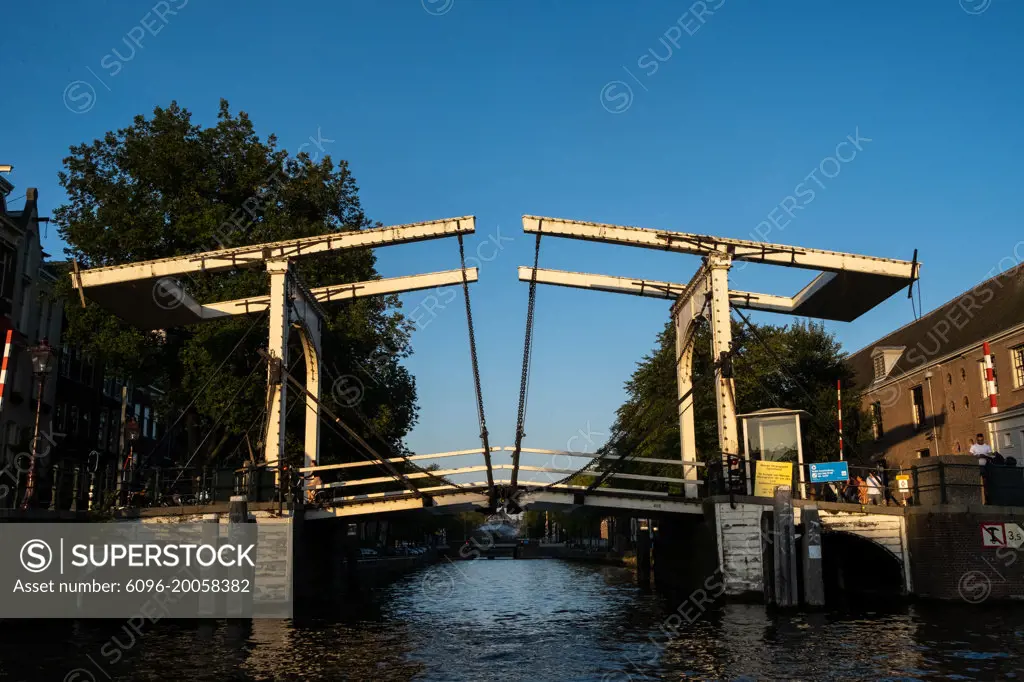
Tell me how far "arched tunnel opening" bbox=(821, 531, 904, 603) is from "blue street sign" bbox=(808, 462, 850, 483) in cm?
284

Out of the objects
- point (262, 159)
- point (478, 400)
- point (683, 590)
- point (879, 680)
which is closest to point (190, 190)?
point (262, 159)

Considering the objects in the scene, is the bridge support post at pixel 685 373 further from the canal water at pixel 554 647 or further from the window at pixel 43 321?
the window at pixel 43 321

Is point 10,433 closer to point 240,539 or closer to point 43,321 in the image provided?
point 43,321

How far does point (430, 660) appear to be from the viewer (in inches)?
511

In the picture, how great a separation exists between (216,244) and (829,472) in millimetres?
17653

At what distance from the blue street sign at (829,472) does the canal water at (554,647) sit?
8.69 feet

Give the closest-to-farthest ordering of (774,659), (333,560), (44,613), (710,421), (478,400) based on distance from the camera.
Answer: (774,659) < (44,613) < (478,400) < (333,560) < (710,421)

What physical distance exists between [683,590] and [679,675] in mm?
11367

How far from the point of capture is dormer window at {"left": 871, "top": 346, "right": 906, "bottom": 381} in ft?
129

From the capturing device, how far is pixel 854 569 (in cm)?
2336

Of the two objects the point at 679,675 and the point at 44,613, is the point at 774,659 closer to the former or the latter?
the point at 679,675

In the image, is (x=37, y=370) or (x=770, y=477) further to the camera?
(x=770, y=477)

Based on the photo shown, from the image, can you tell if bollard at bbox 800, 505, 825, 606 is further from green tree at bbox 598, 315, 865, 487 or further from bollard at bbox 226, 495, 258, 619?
green tree at bbox 598, 315, 865, 487

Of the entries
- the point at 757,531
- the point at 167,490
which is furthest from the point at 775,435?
the point at 167,490
